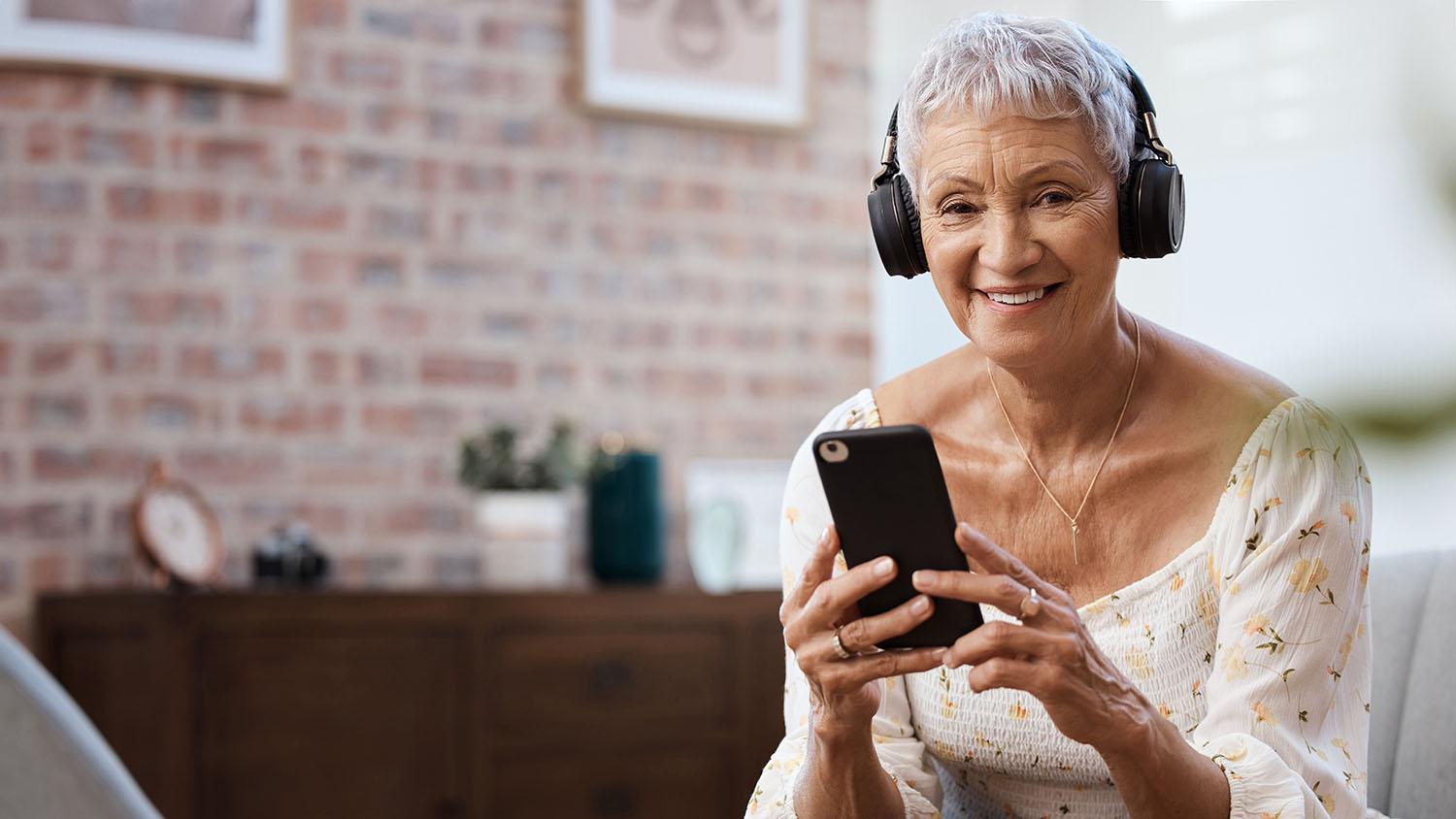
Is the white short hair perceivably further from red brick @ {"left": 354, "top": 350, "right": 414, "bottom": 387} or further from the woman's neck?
red brick @ {"left": 354, "top": 350, "right": 414, "bottom": 387}

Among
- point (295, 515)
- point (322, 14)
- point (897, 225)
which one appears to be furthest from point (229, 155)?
point (897, 225)

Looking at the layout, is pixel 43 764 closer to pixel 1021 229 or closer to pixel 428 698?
pixel 1021 229

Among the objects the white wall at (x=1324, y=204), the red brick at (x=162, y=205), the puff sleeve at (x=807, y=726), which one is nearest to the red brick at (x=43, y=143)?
the red brick at (x=162, y=205)

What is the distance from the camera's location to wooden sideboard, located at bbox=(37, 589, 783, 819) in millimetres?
2381

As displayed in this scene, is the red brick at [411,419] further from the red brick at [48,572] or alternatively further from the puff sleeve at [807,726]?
the puff sleeve at [807,726]

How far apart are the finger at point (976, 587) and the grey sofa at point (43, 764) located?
1.95 feet

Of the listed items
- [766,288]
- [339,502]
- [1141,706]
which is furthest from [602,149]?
[1141,706]

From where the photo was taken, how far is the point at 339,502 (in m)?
2.82

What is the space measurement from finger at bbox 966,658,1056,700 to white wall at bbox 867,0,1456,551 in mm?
1302

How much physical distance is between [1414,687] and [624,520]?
1.68m

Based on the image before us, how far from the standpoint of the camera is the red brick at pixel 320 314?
111 inches

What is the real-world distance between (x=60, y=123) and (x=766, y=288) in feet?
4.96

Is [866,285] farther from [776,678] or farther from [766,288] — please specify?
[776,678]

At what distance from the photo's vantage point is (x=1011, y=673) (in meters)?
1.05
